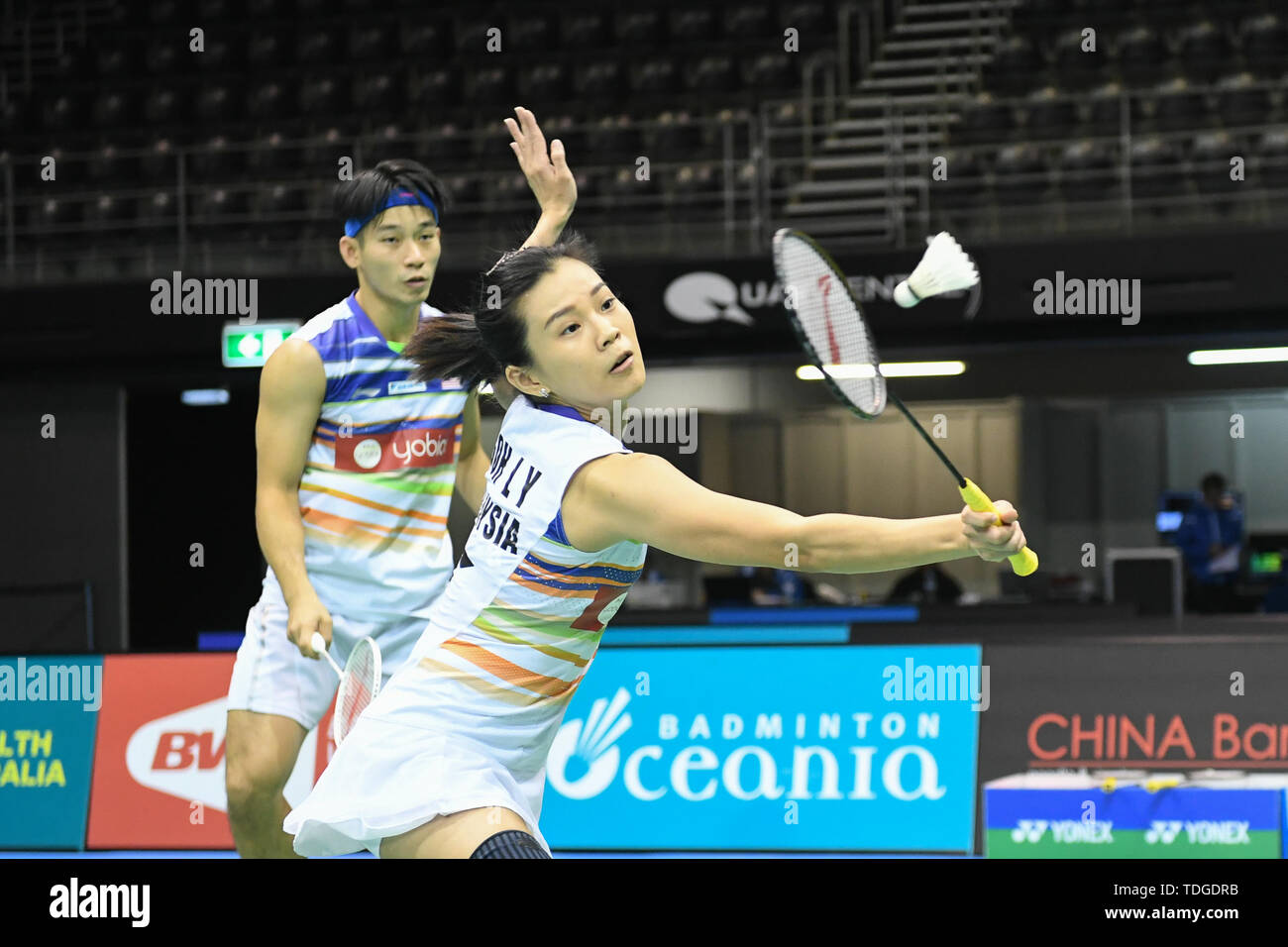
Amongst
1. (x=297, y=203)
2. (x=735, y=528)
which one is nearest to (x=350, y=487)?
(x=735, y=528)

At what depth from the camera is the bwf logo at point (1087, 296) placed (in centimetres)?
1118

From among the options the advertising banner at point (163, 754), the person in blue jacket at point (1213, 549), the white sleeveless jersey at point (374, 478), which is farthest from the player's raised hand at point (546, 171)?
the person in blue jacket at point (1213, 549)

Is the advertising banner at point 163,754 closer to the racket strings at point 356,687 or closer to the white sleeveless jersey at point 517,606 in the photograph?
the racket strings at point 356,687

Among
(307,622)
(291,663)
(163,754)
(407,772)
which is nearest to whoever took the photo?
(407,772)

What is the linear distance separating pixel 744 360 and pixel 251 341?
3642 mm

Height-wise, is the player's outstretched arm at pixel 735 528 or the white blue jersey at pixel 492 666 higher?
the player's outstretched arm at pixel 735 528

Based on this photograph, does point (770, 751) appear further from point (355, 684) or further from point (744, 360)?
point (744, 360)

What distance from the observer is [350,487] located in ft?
13.0

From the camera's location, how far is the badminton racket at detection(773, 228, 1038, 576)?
107 inches

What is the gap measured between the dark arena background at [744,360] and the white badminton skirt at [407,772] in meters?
3.87

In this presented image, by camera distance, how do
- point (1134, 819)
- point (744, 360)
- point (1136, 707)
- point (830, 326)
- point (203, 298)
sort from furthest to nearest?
1. point (203, 298)
2. point (744, 360)
3. point (1136, 707)
4. point (1134, 819)
5. point (830, 326)

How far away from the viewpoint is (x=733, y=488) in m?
16.7

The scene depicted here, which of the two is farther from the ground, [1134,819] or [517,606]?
[517,606]
